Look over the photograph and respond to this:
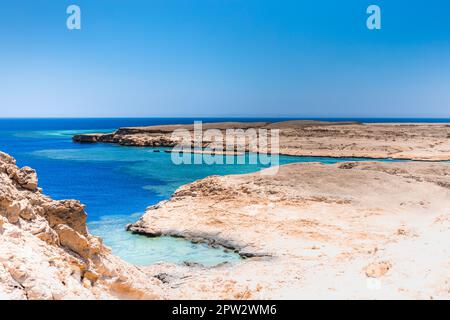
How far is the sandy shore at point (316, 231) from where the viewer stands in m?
9.32

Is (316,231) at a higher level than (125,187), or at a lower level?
higher

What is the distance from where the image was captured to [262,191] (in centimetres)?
2039

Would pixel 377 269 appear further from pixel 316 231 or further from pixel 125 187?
pixel 125 187

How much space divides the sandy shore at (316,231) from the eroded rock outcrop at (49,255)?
2.22 m

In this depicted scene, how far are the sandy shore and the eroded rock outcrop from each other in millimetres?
2222

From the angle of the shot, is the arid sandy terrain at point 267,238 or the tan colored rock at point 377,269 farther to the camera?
the tan colored rock at point 377,269

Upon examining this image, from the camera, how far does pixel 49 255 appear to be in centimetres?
629

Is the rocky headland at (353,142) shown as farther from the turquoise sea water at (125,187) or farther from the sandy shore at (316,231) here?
the sandy shore at (316,231)

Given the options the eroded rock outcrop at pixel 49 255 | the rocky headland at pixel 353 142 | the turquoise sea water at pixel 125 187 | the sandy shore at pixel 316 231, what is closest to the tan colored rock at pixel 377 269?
the sandy shore at pixel 316 231

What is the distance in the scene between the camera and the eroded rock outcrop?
5.34 meters

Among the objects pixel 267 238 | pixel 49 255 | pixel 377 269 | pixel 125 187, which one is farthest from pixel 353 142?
pixel 49 255

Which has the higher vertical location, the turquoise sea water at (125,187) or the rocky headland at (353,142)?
the rocky headland at (353,142)

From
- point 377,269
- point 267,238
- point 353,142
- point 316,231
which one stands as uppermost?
point 353,142

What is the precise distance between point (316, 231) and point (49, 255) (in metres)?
10.8
